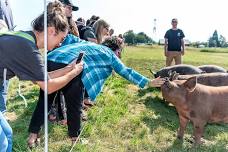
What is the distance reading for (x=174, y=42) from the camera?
13297mm

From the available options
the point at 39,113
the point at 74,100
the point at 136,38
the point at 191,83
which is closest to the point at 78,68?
the point at 74,100

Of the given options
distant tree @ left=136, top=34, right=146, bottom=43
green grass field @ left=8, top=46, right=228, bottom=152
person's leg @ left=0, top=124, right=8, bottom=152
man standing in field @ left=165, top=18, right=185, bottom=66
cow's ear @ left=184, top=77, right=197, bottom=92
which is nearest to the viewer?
person's leg @ left=0, top=124, right=8, bottom=152

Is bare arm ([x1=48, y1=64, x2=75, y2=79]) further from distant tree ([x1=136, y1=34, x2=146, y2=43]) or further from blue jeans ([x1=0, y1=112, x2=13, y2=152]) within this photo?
distant tree ([x1=136, y1=34, x2=146, y2=43])

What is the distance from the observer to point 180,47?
13352mm

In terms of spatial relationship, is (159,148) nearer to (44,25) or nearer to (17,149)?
(17,149)

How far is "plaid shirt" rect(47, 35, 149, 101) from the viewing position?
5.64 metres

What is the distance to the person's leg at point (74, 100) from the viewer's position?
563cm

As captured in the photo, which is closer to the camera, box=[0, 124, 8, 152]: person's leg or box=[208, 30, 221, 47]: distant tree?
box=[0, 124, 8, 152]: person's leg

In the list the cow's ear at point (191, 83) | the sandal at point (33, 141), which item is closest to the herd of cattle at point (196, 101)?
the cow's ear at point (191, 83)

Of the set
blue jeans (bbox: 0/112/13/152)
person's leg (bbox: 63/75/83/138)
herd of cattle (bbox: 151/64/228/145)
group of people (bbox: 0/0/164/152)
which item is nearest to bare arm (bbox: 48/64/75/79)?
group of people (bbox: 0/0/164/152)

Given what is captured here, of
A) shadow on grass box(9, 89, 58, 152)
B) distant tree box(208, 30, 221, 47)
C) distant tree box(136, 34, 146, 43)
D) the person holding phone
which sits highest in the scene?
the person holding phone

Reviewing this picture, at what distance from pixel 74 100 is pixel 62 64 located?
0.48m

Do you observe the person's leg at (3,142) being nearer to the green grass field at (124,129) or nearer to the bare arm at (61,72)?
the bare arm at (61,72)

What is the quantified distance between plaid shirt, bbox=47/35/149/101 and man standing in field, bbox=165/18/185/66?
7.62m
